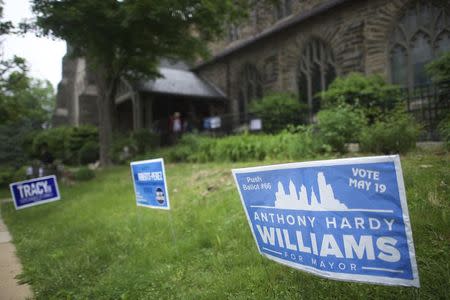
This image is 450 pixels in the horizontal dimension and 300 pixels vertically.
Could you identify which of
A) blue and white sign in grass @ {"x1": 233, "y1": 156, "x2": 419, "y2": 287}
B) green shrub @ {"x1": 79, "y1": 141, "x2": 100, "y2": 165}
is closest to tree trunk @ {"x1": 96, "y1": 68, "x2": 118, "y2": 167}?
green shrub @ {"x1": 79, "y1": 141, "x2": 100, "y2": 165}

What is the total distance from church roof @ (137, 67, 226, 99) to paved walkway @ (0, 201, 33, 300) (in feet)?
44.5

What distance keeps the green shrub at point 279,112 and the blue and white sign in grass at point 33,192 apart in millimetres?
8665

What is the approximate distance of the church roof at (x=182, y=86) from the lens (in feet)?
65.7

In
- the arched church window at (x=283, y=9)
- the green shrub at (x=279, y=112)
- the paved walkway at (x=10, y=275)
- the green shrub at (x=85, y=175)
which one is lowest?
the paved walkway at (x=10, y=275)

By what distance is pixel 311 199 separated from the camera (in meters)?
2.47

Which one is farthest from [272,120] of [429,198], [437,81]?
[429,198]

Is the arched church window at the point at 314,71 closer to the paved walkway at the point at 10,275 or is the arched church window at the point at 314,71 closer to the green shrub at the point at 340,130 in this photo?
the green shrub at the point at 340,130

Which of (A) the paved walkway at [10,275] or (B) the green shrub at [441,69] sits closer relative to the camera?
(A) the paved walkway at [10,275]

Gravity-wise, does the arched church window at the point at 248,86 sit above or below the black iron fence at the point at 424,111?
above

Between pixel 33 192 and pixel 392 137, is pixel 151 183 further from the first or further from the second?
pixel 392 137

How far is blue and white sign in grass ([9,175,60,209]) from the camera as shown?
743cm

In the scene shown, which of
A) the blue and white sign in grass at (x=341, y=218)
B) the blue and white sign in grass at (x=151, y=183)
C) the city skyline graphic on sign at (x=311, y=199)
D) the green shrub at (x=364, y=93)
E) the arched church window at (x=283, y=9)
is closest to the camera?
the blue and white sign in grass at (x=341, y=218)

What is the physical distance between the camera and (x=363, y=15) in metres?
13.9

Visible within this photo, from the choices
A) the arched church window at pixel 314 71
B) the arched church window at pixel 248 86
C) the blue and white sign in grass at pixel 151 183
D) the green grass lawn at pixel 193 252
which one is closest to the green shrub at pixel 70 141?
the arched church window at pixel 248 86
